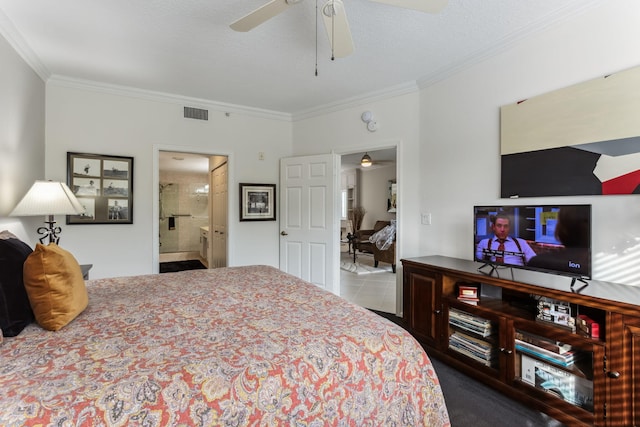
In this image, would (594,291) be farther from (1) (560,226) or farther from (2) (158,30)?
(2) (158,30)

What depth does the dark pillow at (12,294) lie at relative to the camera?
1225 mm

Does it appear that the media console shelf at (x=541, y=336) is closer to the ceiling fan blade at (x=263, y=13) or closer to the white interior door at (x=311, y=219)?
the white interior door at (x=311, y=219)

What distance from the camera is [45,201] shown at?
2326 millimetres

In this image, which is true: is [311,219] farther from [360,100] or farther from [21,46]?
[21,46]

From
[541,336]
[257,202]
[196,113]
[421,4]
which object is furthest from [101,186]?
[541,336]

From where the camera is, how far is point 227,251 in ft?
13.9

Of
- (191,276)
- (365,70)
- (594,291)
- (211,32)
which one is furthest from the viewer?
(365,70)

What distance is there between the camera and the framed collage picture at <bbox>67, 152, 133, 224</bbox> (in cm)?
332

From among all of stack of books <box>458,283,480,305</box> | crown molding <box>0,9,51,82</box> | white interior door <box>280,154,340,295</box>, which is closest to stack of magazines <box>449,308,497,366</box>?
stack of books <box>458,283,480,305</box>

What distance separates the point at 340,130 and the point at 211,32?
2.03 m

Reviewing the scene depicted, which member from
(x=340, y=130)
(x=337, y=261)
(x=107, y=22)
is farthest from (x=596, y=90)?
(x=107, y=22)

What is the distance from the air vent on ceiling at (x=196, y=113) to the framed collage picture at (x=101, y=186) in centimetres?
87

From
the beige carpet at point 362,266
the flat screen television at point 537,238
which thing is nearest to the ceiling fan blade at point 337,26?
the flat screen television at point 537,238

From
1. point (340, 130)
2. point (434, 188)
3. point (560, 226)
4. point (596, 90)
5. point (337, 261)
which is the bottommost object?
point (337, 261)
